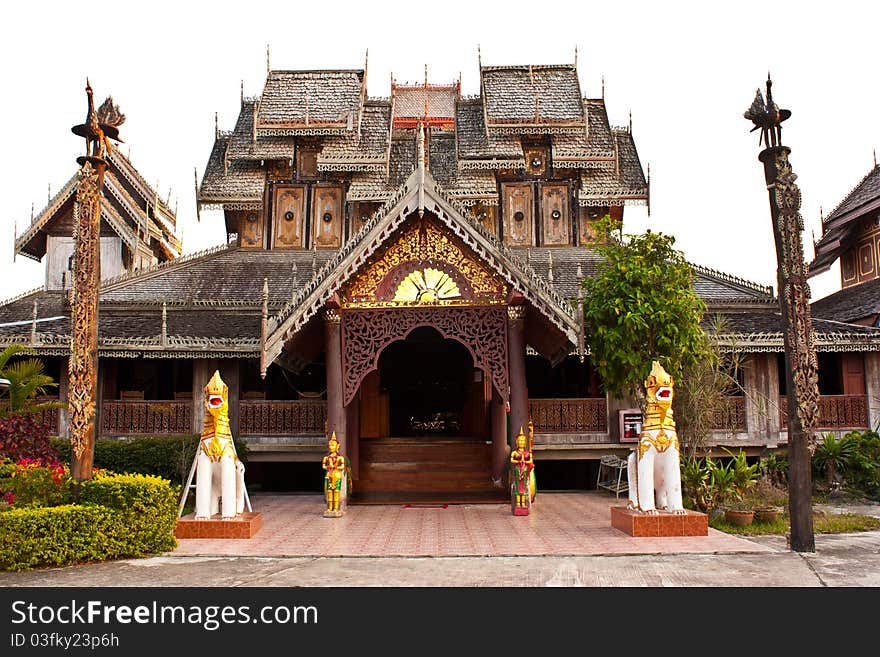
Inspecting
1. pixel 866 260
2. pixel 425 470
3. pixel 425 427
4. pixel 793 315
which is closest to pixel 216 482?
pixel 425 470

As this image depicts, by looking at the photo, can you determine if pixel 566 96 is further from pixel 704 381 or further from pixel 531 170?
pixel 704 381

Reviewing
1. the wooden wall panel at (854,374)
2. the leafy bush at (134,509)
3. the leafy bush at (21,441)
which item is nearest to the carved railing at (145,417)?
the leafy bush at (21,441)

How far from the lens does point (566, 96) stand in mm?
22219

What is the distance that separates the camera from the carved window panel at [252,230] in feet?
68.0

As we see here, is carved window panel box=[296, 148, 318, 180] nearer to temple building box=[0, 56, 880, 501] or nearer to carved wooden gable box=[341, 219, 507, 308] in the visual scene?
temple building box=[0, 56, 880, 501]

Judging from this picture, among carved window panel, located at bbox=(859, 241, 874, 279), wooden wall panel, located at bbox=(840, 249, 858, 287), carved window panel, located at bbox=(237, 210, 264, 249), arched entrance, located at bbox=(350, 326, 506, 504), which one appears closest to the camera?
arched entrance, located at bbox=(350, 326, 506, 504)

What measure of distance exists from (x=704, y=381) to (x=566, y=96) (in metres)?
12.0

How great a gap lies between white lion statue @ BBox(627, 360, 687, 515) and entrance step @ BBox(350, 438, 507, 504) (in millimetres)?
3994


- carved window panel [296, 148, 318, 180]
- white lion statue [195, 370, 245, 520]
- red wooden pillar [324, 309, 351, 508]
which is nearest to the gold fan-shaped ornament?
red wooden pillar [324, 309, 351, 508]

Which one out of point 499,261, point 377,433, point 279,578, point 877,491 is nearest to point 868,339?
point 877,491

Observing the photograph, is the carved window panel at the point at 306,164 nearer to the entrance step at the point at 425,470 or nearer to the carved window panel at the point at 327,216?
the carved window panel at the point at 327,216

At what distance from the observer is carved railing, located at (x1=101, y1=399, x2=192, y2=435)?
1564 centimetres

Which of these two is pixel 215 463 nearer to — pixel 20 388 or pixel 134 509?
pixel 134 509

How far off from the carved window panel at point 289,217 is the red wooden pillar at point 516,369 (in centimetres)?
987
